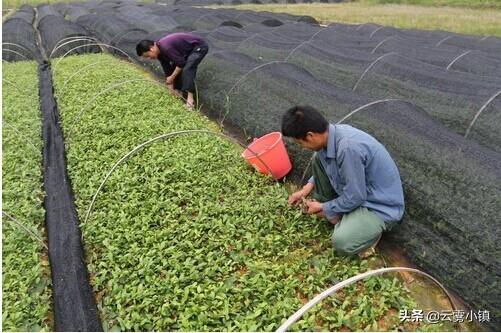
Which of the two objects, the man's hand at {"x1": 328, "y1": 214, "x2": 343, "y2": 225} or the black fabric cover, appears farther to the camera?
the man's hand at {"x1": 328, "y1": 214, "x2": 343, "y2": 225}

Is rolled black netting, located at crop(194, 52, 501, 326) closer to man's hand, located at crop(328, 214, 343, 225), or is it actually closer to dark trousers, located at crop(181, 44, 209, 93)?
man's hand, located at crop(328, 214, 343, 225)

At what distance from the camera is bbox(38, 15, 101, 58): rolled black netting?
14863mm

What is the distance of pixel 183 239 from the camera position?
179 inches

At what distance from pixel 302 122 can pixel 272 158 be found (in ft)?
6.24

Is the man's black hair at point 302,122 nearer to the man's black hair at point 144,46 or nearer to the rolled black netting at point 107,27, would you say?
the man's black hair at point 144,46

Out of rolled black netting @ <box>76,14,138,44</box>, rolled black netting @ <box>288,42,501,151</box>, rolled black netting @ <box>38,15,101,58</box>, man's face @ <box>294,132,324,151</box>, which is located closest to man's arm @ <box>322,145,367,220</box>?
man's face @ <box>294,132,324,151</box>

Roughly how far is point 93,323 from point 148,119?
442cm

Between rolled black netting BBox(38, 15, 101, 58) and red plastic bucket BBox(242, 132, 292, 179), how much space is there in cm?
1012

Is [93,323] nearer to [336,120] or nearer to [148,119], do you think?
[336,120]

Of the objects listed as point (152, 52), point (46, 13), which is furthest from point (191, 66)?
point (46, 13)

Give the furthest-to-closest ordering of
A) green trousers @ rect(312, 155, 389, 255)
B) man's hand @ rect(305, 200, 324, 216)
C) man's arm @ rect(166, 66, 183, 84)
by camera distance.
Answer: man's arm @ rect(166, 66, 183, 84), man's hand @ rect(305, 200, 324, 216), green trousers @ rect(312, 155, 389, 255)

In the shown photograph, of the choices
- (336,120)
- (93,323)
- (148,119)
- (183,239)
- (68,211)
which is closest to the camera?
(93,323)

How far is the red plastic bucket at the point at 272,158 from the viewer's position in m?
5.45

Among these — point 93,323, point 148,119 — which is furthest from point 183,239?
point 148,119
